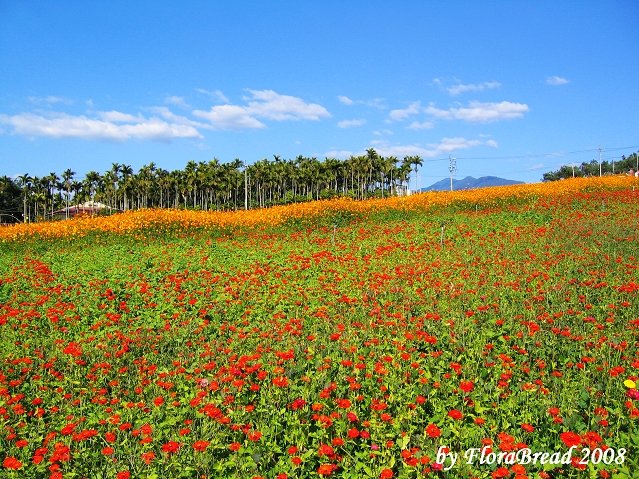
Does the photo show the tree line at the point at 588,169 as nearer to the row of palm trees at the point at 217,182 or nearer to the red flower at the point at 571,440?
the row of palm trees at the point at 217,182

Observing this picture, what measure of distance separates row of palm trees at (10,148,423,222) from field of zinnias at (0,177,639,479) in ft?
230

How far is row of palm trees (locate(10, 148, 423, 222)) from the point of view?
84.1 meters

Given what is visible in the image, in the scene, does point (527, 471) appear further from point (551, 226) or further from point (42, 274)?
point (551, 226)

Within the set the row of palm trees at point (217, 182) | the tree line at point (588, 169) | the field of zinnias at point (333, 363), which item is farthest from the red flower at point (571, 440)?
the tree line at point (588, 169)

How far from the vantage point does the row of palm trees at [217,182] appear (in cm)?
8412

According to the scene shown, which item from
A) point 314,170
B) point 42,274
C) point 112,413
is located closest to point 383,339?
point 112,413

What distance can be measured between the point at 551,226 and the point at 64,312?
13.9 m

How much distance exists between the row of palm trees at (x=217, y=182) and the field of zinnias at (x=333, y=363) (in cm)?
7023

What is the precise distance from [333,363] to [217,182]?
81.2 metres

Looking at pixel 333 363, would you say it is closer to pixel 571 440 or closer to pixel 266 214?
pixel 571 440

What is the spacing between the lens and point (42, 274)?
11406mm

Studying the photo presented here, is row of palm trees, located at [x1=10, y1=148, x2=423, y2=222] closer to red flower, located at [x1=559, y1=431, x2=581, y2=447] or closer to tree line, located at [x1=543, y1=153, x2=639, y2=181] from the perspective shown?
tree line, located at [x1=543, y1=153, x2=639, y2=181]

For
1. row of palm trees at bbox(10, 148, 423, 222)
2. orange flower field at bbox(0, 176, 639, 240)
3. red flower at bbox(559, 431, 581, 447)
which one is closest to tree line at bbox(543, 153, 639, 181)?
row of palm trees at bbox(10, 148, 423, 222)

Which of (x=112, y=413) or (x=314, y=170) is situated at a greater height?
(x=314, y=170)
